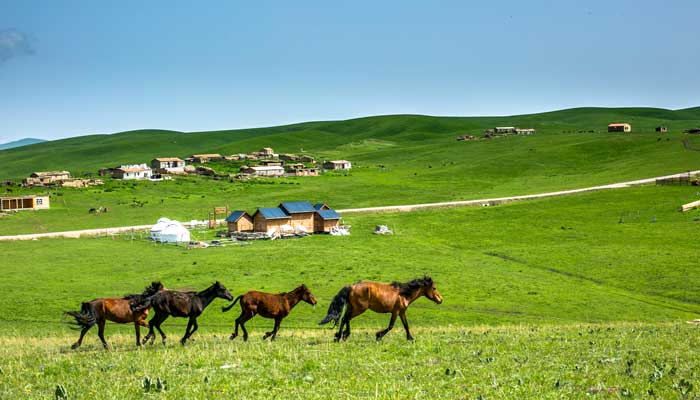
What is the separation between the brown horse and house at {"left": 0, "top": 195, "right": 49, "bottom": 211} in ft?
254

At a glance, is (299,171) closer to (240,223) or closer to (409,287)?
(240,223)

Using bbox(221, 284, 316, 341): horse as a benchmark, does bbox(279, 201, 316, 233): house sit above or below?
below

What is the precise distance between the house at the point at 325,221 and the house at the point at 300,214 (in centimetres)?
79

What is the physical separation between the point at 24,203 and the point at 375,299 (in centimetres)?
7958

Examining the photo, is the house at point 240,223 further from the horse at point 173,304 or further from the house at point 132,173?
the house at point 132,173

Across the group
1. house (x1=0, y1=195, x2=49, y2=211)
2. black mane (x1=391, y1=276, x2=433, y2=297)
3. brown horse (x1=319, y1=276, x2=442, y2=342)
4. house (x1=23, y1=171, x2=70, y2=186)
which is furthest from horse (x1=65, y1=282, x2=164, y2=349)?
house (x1=23, y1=171, x2=70, y2=186)

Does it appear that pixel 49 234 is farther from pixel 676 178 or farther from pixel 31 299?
pixel 676 178

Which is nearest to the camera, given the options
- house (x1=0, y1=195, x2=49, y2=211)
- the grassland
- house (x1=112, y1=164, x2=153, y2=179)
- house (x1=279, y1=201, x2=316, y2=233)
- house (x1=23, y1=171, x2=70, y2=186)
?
the grassland

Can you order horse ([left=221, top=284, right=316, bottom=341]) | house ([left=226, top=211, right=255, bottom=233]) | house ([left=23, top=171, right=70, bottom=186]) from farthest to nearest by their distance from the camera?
1. house ([left=23, top=171, right=70, bottom=186])
2. house ([left=226, top=211, right=255, bottom=233])
3. horse ([left=221, top=284, right=316, bottom=341])

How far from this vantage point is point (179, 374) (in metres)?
15.3

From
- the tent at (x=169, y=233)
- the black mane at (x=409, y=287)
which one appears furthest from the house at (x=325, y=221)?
the black mane at (x=409, y=287)

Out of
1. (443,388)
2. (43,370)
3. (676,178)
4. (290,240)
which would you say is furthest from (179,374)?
(676,178)

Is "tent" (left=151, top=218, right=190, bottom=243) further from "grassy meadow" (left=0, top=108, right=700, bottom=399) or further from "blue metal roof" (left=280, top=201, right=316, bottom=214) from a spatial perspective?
"blue metal roof" (left=280, top=201, right=316, bottom=214)

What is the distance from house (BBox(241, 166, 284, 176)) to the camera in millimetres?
145250
